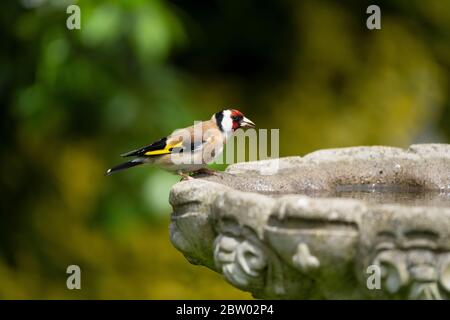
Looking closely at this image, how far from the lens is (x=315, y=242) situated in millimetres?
3365

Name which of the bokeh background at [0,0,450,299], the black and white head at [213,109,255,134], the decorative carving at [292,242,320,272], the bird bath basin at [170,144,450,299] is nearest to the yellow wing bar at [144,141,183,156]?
the black and white head at [213,109,255,134]

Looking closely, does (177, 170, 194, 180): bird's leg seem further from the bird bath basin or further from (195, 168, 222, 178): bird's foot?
the bird bath basin

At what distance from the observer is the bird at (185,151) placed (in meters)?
5.23

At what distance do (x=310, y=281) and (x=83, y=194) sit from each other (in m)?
4.56

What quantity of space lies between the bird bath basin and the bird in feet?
3.39

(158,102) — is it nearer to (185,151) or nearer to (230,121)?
(230,121)

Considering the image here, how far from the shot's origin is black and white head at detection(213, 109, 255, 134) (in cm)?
555

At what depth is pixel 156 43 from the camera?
5488mm

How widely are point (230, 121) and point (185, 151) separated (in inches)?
18.1

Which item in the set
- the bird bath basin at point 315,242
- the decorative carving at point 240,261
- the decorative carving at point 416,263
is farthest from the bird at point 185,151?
the decorative carving at point 416,263

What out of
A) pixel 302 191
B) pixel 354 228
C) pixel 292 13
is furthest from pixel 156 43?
pixel 292 13

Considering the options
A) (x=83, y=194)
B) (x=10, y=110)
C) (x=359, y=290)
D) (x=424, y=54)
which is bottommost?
(x=359, y=290)

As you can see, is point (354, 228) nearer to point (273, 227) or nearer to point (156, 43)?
point (273, 227)

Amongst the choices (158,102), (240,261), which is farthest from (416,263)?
(158,102)
